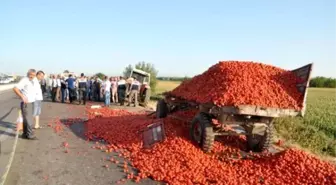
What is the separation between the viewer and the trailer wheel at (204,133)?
332 inches

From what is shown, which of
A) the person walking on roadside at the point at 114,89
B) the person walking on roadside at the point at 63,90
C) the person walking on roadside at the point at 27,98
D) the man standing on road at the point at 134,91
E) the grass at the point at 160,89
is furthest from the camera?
the grass at the point at 160,89

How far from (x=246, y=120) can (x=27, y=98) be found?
20.9 feet

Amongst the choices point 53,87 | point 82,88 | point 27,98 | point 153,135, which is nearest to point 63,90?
point 53,87

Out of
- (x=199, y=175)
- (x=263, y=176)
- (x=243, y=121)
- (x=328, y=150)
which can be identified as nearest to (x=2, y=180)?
(x=199, y=175)

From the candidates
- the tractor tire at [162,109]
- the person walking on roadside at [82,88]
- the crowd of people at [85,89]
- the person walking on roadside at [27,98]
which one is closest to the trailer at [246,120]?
the tractor tire at [162,109]

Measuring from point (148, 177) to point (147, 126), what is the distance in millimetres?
3982

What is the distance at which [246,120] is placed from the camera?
28.2 feet

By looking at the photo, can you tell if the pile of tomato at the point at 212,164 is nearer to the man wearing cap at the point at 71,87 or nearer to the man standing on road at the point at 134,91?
the man standing on road at the point at 134,91

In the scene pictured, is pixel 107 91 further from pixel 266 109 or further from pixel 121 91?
pixel 266 109

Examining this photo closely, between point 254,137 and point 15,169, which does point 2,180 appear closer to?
point 15,169

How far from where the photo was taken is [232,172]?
720 cm

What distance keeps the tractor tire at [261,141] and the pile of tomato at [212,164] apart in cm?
33

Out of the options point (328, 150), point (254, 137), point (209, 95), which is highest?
point (209, 95)

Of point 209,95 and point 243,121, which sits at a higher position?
point 209,95
